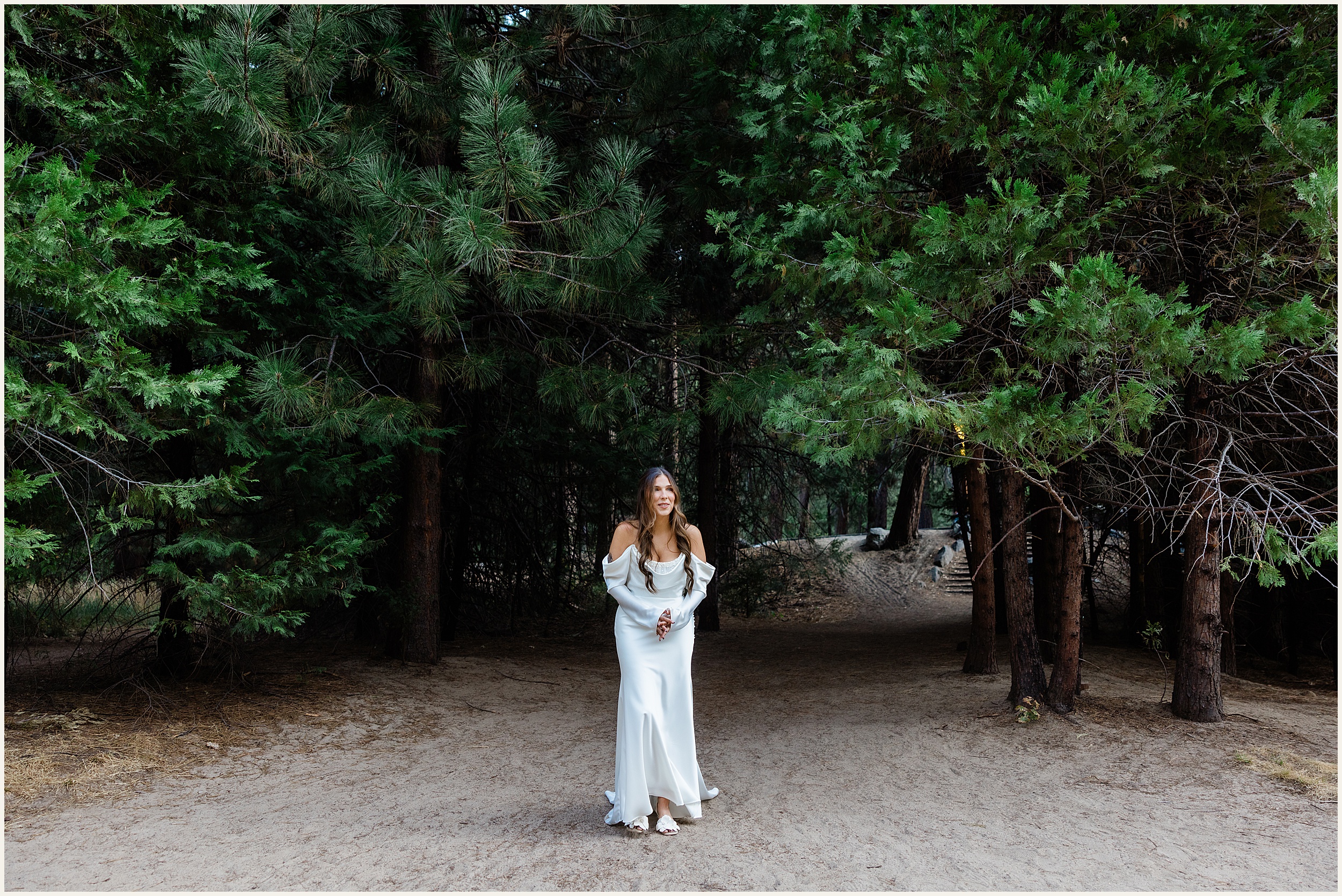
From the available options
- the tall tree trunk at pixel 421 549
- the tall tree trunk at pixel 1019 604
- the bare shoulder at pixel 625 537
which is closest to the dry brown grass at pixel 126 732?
the tall tree trunk at pixel 421 549

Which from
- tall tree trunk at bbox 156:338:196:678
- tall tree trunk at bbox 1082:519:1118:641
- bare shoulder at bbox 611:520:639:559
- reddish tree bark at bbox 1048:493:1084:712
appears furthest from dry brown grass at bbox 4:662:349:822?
tall tree trunk at bbox 1082:519:1118:641

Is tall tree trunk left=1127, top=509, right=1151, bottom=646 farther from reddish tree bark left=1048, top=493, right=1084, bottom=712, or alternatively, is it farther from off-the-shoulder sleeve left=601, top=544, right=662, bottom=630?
off-the-shoulder sleeve left=601, top=544, right=662, bottom=630

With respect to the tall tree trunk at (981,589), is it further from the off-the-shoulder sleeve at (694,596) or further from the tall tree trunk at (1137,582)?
the off-the-shoulder sleeve at (694,596)

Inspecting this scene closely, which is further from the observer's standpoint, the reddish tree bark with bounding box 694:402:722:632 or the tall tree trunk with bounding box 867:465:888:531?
the tall tree trunk with bounding box 867:465:888:531

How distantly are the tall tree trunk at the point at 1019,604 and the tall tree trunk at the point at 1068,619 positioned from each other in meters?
0.16

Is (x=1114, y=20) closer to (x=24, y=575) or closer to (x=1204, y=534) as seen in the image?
(x=1204, y=534)

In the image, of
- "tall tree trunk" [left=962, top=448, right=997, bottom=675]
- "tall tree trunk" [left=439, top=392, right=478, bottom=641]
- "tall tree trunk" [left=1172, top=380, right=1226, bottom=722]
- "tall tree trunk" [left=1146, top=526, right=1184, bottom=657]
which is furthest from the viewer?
"tall tree trunk" [left=439, top=392, right=478, bottom=641]

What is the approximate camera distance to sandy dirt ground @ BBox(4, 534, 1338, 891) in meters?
3.92

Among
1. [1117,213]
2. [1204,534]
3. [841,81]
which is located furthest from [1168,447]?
[841,81]

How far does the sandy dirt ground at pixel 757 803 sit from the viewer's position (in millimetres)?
3924

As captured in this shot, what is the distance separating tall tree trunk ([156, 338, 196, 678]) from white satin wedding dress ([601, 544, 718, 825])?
4.24 metres

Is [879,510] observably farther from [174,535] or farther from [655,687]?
[655,687]

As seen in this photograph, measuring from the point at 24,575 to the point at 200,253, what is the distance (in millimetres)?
2830

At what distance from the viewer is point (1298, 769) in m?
5.41
